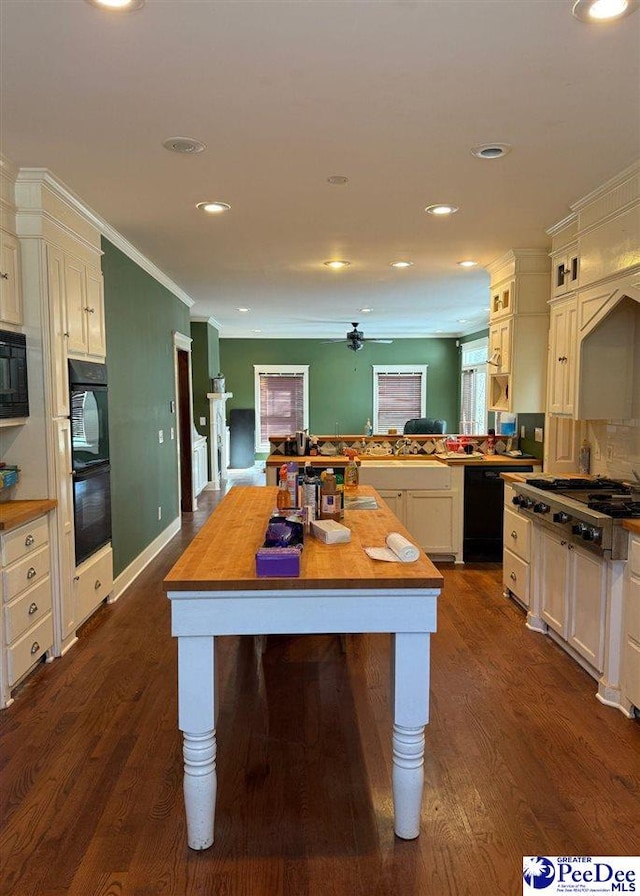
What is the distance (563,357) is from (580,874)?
2787mm

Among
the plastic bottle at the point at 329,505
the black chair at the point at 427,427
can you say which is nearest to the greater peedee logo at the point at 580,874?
the plastic bottle at the point at 329,505

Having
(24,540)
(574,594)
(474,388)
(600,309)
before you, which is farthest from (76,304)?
(474,388)

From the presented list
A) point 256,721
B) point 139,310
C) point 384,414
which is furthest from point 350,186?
→ point 384,414

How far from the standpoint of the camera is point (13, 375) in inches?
117

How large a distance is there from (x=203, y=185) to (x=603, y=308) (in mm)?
2265

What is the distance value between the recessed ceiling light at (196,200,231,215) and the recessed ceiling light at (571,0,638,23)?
87.5 inches

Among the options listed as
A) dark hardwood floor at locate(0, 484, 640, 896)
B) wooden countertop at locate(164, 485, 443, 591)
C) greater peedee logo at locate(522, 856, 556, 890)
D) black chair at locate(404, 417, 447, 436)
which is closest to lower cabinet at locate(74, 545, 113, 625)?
dark hardwood floor at locate(0, 484, 640, 896)

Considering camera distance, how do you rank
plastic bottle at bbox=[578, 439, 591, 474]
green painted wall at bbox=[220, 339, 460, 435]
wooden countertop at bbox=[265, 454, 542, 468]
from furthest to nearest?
green painted wall at bbox=[220, 339, 460, 435] < wooden countertop at bbox=[265, 454, 542, 468] < plastic bottle at bbox=[578, 439, 591, 474]

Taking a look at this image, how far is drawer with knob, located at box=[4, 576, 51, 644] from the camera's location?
109 inches

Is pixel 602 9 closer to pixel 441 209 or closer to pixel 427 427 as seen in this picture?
pixel 441 209

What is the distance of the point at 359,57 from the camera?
2006mm

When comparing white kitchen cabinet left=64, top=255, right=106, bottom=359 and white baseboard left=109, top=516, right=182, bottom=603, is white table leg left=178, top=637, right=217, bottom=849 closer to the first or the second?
white kitchen cabinet left=64, top=255, right=106, bottom=359

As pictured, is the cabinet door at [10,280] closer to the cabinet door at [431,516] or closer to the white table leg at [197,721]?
the white table leg at [197,721]

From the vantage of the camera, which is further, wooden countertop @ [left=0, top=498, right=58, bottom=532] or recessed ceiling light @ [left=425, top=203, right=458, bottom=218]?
recessed ceiling light @ [left=425, top=203, right=458, bottom=218]
